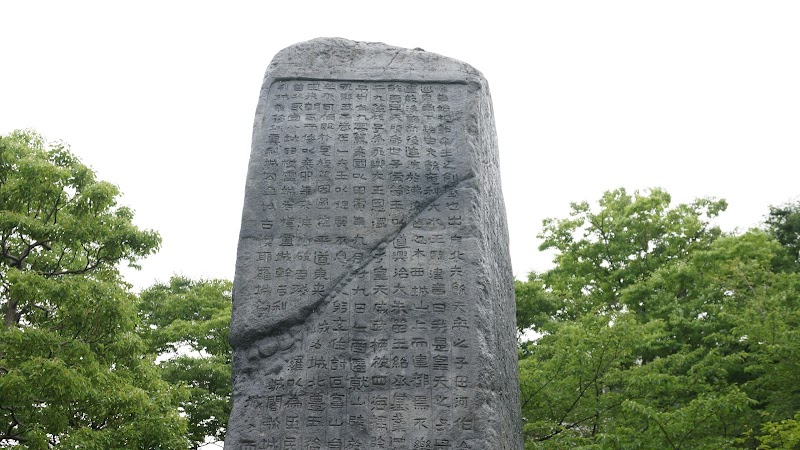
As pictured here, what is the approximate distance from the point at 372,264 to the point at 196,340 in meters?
11.4

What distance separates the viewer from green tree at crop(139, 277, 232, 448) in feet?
44.0

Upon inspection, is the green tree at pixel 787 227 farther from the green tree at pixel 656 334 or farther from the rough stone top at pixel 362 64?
the rough stone top at pixel 362 64

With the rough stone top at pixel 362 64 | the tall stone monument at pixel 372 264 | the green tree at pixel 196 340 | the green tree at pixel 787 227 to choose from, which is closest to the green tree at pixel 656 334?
the green tree at pixel 787 227

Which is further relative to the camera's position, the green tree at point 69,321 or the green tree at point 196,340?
the green tree at point 196,340

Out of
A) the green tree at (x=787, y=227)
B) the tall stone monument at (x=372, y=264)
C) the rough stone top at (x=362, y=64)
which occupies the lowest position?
the tall stone monument at (x=372, y=264)

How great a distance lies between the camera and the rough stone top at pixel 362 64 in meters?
4.96

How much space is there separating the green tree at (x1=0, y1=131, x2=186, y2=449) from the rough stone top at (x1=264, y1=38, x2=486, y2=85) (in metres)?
4.15

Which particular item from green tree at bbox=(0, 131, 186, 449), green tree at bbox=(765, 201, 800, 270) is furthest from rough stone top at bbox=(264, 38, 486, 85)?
green tree at bbox=(765, 201, 800, 270)

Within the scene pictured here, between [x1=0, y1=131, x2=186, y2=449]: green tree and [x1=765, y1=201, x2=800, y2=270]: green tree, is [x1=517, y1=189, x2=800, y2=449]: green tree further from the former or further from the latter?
[x1=0, y1=131, x2=186, y2=449]: green tree

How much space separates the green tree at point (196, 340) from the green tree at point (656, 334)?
218 inches

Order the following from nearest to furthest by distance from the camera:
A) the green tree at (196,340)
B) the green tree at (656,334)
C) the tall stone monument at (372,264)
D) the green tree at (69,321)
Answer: the tall stone monument at (372,264)
the green tree at (69,321)
the green tree at (656,334)
the green tree at (196,340)

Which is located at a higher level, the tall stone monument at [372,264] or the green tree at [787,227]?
the green tree at [787,227]

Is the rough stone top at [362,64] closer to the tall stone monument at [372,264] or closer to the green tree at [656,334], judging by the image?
the tall stone monument at [372,264]

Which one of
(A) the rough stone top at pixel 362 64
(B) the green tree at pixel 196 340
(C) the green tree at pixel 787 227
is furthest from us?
(C) the green tree at pixel 787 227
